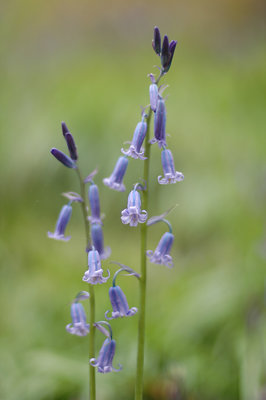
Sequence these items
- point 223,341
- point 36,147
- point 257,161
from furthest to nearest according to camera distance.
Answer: point 36,147 < point 257,161 < point 223,341

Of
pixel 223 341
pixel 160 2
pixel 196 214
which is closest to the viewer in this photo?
pixel 223 341

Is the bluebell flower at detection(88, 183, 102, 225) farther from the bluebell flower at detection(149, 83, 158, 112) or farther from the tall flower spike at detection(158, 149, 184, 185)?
the bluebell flower at detection(149, 83, 158, 112)

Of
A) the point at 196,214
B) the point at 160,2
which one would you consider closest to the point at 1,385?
the point at 196,214

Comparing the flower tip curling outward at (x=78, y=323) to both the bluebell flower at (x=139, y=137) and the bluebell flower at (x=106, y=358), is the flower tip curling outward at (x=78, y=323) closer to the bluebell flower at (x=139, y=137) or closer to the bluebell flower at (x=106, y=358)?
the bluebell flower at (x=106, y=358)

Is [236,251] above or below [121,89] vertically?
below

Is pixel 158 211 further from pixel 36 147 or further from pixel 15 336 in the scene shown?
pixel 15 336

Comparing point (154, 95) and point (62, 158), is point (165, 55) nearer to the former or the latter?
point (154, 95)

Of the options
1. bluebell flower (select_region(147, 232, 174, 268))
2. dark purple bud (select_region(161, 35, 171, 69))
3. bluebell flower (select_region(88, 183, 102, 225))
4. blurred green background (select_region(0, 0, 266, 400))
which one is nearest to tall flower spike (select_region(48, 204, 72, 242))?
bluebell flower (select_region(88, 183, 102, 225))
